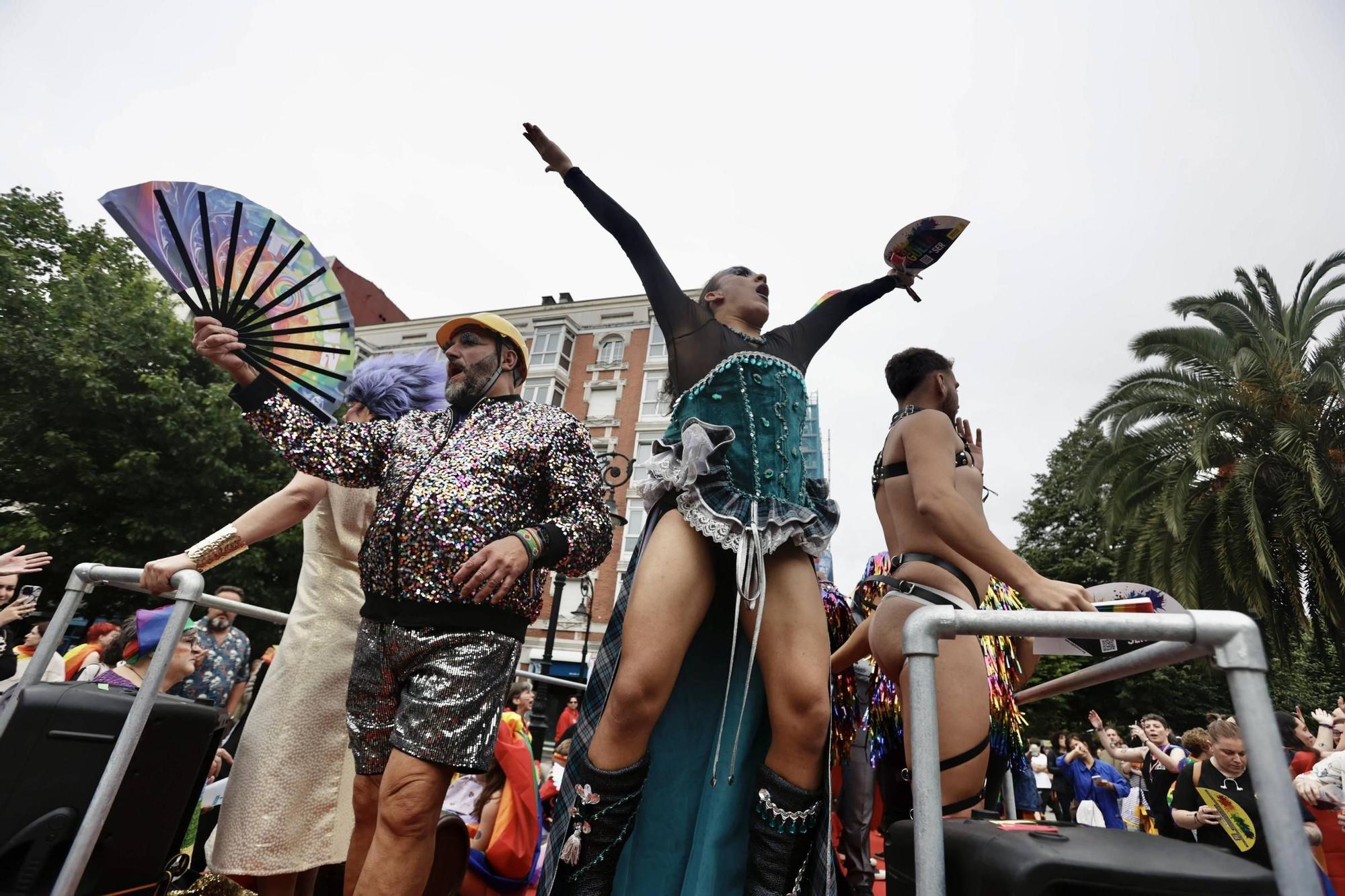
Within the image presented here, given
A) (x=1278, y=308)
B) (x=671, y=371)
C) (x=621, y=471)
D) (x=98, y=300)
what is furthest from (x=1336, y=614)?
(x=98, y=300)

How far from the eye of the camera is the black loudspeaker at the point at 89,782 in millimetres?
1981

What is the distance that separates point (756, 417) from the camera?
2.17m

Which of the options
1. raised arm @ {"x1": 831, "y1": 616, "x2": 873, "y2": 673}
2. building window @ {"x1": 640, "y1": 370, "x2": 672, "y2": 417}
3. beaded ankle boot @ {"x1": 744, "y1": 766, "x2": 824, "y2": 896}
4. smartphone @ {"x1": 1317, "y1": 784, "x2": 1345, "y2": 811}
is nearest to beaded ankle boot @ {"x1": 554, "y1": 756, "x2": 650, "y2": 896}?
beaded ankle boot @ {"x1": 744, "y1": 766, "x2": 824, "y2": 896}

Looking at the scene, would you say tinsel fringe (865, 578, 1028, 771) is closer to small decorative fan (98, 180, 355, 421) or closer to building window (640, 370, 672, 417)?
small decorative fan (98, 180, 355, 421)

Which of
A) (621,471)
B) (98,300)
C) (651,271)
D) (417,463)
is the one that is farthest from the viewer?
(98,300)

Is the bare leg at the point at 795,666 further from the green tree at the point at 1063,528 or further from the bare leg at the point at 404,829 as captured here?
the green tree at the point at 1063,528

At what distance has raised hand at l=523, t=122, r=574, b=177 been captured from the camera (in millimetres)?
2334

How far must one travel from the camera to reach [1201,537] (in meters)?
13.9

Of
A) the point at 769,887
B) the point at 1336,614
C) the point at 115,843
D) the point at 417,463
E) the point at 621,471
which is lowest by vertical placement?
the point at 115,843

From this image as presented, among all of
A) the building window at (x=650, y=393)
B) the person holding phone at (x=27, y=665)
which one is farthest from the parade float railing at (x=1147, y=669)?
the building window at (x=650, y=393)

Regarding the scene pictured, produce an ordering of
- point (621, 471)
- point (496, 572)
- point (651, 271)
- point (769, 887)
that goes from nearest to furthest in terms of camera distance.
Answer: point (769, 887)
point (496, 572)
point (651, 271)
point (621, 471)

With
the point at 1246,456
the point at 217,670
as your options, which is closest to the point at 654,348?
the point at 1246,456

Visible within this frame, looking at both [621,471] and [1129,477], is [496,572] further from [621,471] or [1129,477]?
[1129,477]

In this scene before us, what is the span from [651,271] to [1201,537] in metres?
15.5
